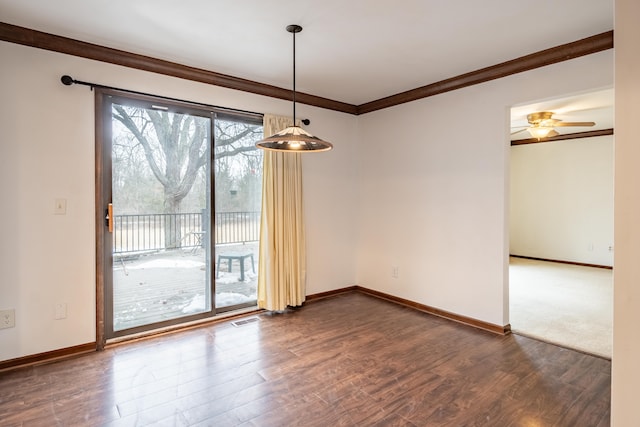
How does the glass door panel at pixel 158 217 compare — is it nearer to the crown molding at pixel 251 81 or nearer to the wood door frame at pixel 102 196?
the wood door frame at pixel 102 196

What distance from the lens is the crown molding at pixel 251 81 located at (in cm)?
271

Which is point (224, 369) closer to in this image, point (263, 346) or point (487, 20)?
point (263, 346)

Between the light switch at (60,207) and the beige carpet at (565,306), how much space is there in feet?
14.4

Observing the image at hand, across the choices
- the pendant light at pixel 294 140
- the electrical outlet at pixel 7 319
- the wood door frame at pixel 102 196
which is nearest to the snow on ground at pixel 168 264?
the wood door frame at pixel 102 196

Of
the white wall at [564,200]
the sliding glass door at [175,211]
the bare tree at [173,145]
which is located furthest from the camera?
the white wall at [564,200]

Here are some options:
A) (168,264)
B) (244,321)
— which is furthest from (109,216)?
(244,321)

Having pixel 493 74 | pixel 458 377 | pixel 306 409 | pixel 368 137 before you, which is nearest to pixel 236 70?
pixel 368 137

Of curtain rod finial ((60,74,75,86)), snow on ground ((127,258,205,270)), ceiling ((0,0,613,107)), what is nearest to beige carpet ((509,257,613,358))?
ceiling ((0,0,613,107))

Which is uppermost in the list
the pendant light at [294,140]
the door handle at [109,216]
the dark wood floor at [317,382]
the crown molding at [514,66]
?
the crown molding at [514,66]

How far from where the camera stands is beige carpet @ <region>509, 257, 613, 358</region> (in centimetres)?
334

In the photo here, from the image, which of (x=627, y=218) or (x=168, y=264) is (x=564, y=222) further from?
(x=168, y=264)

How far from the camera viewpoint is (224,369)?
107 inches

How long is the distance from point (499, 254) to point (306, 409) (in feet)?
7.99

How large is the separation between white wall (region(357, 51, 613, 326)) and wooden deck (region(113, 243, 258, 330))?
1909 millimetres
